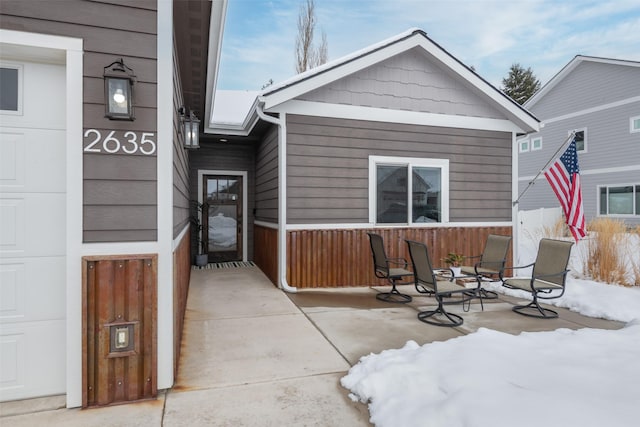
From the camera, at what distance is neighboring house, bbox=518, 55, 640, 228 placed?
11.5m

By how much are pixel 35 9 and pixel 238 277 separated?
507cm

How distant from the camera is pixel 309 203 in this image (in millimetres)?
5645

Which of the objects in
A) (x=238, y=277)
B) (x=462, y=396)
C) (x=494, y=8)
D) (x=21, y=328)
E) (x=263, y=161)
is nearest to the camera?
(x=462, y=396)

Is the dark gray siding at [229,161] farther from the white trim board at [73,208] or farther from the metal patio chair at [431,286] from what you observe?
the white trim board at [73,208]

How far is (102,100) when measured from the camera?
2297 mm

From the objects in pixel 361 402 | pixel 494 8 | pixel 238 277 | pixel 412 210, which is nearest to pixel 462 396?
pixel 361 402

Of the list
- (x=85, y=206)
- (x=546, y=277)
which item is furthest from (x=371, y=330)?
(x=85, y=206)

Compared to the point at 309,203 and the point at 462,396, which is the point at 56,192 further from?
the point at 309,203

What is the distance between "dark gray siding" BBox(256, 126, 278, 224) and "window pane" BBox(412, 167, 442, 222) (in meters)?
2.43

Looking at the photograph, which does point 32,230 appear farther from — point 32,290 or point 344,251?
point 344,251

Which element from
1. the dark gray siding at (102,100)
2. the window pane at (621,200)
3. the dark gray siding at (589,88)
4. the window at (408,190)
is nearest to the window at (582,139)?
the dark gray siding at (589,88)

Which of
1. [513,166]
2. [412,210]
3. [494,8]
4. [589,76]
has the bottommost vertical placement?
[412,210]

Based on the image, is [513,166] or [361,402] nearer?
[361,402]

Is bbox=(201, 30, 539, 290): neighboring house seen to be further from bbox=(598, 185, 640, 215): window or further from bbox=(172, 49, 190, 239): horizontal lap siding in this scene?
bbox=(598, 185, 640, 215): window
